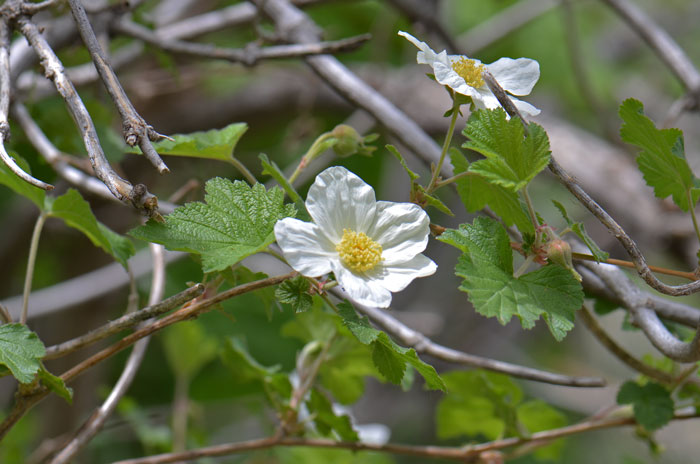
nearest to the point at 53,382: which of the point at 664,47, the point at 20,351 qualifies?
the point at 20,351

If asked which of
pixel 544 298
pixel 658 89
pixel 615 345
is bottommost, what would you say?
pixel 658 89

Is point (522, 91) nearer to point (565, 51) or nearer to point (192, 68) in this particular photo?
point (192, 68)

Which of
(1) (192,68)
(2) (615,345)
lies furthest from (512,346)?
(2) (615,345)

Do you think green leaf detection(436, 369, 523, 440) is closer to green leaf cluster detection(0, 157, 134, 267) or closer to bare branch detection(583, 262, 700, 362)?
bare branch detection(583, 262, 700, 362)

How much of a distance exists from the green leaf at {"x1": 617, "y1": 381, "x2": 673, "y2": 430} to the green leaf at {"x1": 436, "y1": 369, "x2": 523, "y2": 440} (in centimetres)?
15

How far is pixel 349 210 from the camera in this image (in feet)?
2.13

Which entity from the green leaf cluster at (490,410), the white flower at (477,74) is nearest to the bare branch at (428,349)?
the green leaf cluster at (490,410)

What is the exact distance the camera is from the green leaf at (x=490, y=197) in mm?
683

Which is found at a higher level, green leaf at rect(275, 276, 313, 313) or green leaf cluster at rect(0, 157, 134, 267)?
green leaf cluster at rect(0, 157, 134, 267)

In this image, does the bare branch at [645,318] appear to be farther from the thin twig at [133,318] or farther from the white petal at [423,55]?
the thin twig at [133,318]

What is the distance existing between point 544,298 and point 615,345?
0.29m

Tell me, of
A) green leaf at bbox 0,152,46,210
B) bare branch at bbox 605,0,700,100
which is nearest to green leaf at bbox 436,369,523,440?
green leaf at bbox 0,152,46,210

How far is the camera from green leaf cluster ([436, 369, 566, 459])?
92cm

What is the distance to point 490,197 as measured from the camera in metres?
0.71
